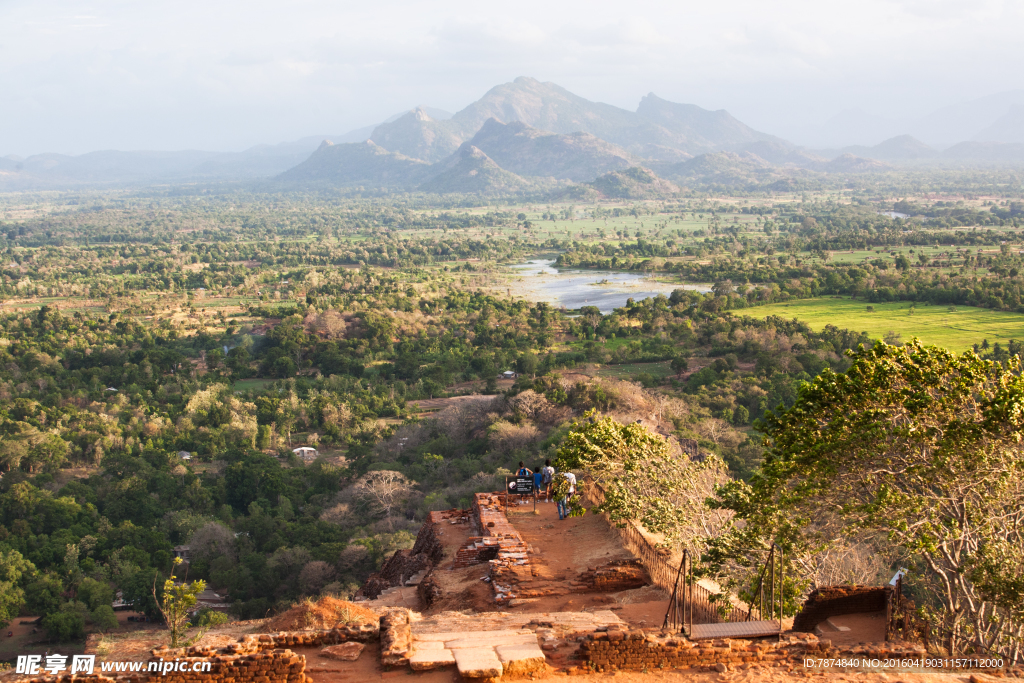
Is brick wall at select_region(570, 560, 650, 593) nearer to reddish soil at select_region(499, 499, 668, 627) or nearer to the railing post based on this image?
reddish soil at select_region(499, 499, 668, 627)

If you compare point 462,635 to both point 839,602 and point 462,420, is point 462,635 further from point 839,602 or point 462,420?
point 462,420

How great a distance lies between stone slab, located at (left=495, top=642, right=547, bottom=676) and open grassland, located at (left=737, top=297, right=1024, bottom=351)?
45.8 meters

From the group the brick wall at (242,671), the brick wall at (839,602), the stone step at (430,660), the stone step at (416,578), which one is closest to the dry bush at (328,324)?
the stone step at (416,578)

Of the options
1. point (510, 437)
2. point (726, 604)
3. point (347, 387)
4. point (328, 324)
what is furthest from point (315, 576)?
point (328, 324)

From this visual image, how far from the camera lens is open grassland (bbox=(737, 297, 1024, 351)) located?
2034 inches

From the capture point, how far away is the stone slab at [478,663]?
9336 mm

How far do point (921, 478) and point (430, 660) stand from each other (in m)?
7.02

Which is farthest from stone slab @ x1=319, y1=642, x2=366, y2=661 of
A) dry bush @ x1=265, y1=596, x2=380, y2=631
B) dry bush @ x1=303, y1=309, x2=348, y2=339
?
dry bush @ x1=303, y1=309, x2=348, y2=339

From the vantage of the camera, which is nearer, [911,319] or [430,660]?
[430,660]

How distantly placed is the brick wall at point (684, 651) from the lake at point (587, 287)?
196 feet

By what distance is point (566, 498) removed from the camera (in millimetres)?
17484

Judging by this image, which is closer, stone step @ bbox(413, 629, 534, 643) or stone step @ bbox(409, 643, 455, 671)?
stone step @ bbox(409, 643, 455, 671)

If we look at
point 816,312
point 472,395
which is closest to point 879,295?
point 816,312

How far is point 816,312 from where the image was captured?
6359 centimetres
